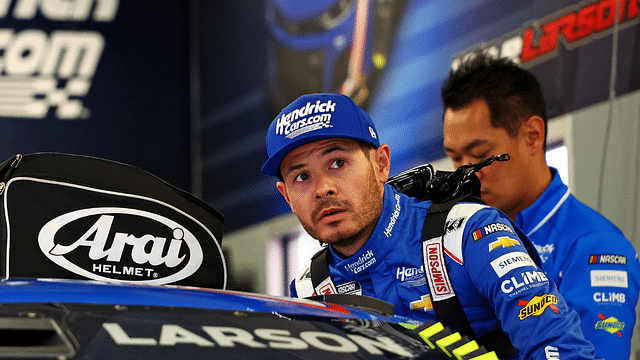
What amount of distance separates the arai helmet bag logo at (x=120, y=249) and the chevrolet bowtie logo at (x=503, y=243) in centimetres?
51

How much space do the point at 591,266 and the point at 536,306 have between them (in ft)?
2.16

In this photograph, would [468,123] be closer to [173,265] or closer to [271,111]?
[173,265]

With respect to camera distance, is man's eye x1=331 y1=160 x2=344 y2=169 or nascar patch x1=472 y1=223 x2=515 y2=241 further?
man's eye x1=331 y1=160 x2=344 y2=169

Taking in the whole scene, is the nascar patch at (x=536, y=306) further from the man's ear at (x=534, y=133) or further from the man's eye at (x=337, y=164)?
the man's ear at (x=534, y=133)

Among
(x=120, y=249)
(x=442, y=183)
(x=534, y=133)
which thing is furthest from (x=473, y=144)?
(x=120, y=249)

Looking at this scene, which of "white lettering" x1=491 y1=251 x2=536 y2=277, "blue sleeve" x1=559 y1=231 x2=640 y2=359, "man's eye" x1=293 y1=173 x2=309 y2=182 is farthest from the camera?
"blue sleeve" x1=559 y1=231 x2=640 y2=359

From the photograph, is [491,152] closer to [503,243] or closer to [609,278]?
[609,278]

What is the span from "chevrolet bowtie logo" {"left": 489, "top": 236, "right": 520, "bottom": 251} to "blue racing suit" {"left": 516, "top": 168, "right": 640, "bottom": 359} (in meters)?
0.56

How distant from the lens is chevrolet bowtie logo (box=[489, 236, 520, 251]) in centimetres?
136

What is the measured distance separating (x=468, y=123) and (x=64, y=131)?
184 inches

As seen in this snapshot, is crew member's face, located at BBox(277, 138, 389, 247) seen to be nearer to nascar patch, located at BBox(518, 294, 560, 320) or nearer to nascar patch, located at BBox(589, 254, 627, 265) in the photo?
nascar patch, located at BBox(518, 294, 560, 320)

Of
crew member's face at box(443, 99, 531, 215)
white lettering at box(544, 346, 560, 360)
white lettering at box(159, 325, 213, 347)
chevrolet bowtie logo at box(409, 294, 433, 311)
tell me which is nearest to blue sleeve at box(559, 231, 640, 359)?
crew member's face at box(443, 99, 531, 215)

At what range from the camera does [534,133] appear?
2.17 metres

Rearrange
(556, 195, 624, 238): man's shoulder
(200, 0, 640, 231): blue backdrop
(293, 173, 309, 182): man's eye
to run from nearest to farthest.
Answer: (293, 173, 309, 182): man's eye, (556, 195, 624, 238): man's shoulder, (200, 0, 640, 231): blue backdrop
